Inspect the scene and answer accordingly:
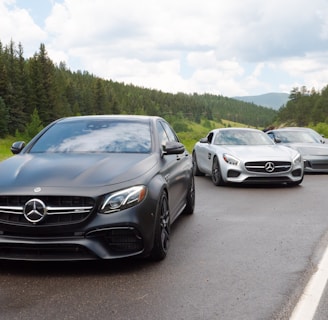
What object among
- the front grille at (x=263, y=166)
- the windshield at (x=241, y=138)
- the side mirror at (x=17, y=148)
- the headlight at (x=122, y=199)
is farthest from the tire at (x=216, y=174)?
the headlight at (x=122, y=199)

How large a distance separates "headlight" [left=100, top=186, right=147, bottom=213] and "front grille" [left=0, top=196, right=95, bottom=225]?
0.42 feet

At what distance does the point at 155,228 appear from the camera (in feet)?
15.6

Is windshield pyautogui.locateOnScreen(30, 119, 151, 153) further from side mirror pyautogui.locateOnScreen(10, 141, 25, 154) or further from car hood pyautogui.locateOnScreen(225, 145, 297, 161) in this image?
car hood pyautogui.locateOnScreen(225, 145, 297, 161)

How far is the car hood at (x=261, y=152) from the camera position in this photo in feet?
36.8

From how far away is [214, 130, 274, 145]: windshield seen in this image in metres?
12.6

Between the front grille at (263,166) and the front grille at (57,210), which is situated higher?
the front grille at (57,210)

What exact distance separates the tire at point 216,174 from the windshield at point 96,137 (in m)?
5.49

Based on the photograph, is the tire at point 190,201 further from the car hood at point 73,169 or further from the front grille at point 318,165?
the front grille at point 318,165

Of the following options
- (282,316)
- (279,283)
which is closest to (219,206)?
(279,283)

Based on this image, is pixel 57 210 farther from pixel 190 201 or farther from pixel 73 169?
pixel 190 201

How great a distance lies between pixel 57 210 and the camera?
432cm

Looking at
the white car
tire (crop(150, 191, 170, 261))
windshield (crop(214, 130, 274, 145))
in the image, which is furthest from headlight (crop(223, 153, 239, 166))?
tire (crop(150, 191, 170, 261))

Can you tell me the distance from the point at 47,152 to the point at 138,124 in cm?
120

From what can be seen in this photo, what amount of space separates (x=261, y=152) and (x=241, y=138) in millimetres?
1303
